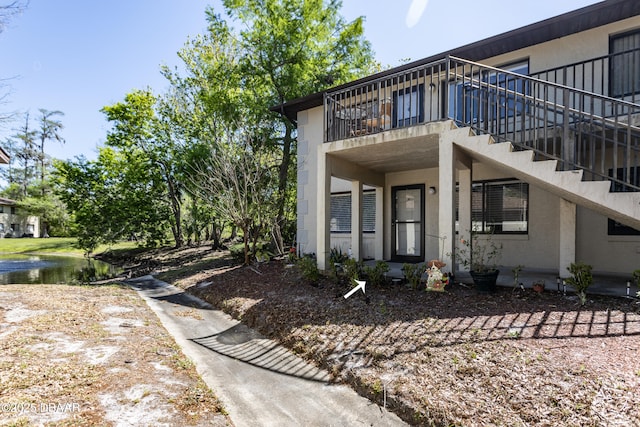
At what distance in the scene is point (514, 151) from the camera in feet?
18.6

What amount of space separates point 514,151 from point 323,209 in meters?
3.99

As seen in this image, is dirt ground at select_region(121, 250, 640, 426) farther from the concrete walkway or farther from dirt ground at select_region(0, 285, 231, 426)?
dirt ground at select_region(0, 285, 231, 426)

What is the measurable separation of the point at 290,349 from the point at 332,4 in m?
14.6

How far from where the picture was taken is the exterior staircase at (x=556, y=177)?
4613mm

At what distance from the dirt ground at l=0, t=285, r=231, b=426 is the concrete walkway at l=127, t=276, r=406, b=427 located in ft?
0.72

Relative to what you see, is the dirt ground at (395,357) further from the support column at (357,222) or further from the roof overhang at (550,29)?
the roof overhang at (550,29)

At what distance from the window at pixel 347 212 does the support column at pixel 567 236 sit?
199 inches

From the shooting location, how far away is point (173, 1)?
10.9 metres

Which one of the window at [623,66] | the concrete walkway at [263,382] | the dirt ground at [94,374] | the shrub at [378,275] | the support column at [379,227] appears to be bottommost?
the concrete walkway at [263,382]

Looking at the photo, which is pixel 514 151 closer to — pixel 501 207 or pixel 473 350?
pixel 501 207

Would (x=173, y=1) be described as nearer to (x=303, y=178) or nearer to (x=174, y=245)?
(x=303, y=178)

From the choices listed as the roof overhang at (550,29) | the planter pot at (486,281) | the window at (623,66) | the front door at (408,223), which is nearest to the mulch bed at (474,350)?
the planter pot at (486,281)

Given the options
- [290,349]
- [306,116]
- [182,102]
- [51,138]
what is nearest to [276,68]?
[306,116]

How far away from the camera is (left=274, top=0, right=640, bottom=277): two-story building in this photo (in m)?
5.35
